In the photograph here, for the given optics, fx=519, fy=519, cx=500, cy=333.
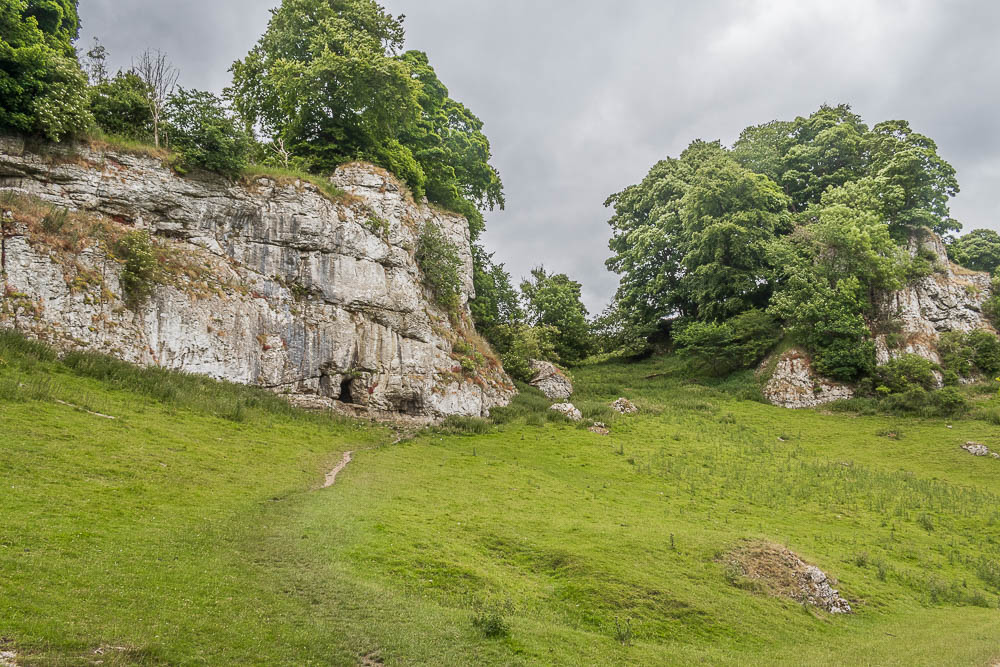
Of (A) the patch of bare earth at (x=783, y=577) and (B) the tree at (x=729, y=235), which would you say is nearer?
(A) the patch of bare earth at (x=783, y=577)

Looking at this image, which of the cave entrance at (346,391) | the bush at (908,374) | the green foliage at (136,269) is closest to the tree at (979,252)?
the bush at (908,374)

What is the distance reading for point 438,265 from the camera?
3622cm

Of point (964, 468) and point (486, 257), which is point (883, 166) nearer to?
point (964, 468)

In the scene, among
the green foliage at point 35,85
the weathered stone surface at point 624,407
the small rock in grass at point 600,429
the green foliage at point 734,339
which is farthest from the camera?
the green foliage at point 734,339

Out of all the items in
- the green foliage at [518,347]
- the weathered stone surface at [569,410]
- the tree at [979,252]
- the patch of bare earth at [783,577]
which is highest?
the tree at [979,252]

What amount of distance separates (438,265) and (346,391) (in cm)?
1130

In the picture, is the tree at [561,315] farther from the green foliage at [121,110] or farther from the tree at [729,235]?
the green foliage at [121,110]

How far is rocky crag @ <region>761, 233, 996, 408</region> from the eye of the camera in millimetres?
40656

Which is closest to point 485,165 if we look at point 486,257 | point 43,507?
point 486,257

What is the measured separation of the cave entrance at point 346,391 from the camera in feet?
96.5

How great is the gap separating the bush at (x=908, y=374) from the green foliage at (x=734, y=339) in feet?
28.3

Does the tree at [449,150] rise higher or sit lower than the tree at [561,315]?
higher

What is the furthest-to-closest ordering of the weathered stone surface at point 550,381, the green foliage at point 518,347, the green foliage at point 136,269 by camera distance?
the weathered stone surface at point 550,381, the green foliage at point 518,347, the green foliage at point 136,269

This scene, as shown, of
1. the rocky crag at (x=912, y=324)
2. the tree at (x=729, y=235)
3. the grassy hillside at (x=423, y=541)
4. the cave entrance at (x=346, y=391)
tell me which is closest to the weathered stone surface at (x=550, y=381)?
the grassy hillside at (x=423, y=541)
